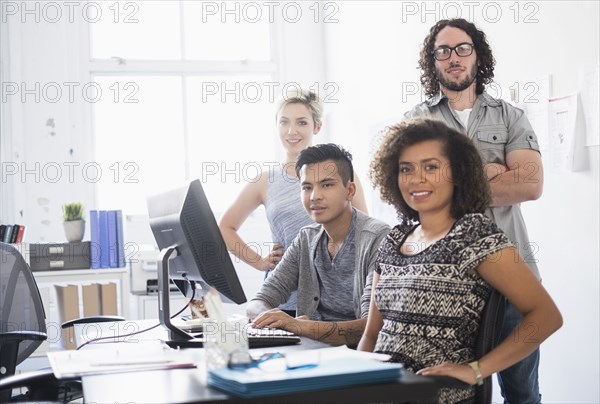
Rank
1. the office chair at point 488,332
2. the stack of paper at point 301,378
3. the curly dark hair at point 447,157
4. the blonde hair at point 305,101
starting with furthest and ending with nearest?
1. the blonde hair at point 305,101
2. the curly dark hair at point 447,157
3. the office chair at point 488,332
4. the stack of paper at point 301,378

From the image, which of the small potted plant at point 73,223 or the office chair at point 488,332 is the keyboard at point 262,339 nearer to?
the office chair at point 488,332

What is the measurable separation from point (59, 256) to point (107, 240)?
11.4 inches

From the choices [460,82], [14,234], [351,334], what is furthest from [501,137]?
[14,234]

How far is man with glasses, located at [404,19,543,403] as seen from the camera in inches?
80.4

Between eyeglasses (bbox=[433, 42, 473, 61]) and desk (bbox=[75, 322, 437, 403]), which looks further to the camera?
eyeglasses (bbox=[433, 42, 473, 61])

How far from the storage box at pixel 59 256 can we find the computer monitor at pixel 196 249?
8.47 ft

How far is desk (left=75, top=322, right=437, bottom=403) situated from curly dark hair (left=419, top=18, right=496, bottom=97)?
1239mm

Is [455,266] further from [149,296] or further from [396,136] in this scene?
[149,296]

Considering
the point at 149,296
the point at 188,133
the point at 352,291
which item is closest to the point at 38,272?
the point at 149,296

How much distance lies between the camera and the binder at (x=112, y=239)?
435 cm

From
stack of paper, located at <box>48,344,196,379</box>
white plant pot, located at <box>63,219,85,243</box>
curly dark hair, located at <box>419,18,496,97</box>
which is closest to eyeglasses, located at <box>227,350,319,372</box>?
stack of paper, located at <box>48,344,196,379</box>

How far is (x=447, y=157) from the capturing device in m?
1.72

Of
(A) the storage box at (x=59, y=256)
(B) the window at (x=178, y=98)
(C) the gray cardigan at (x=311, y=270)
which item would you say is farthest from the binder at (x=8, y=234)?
(C) the gray cardigan at (x=311, y=270)

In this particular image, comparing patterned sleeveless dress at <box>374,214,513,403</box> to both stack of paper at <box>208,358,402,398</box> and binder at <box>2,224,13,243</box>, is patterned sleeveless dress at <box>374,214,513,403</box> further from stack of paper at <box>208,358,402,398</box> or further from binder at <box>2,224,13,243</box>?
binder at <box>2,224,13,243</box>
